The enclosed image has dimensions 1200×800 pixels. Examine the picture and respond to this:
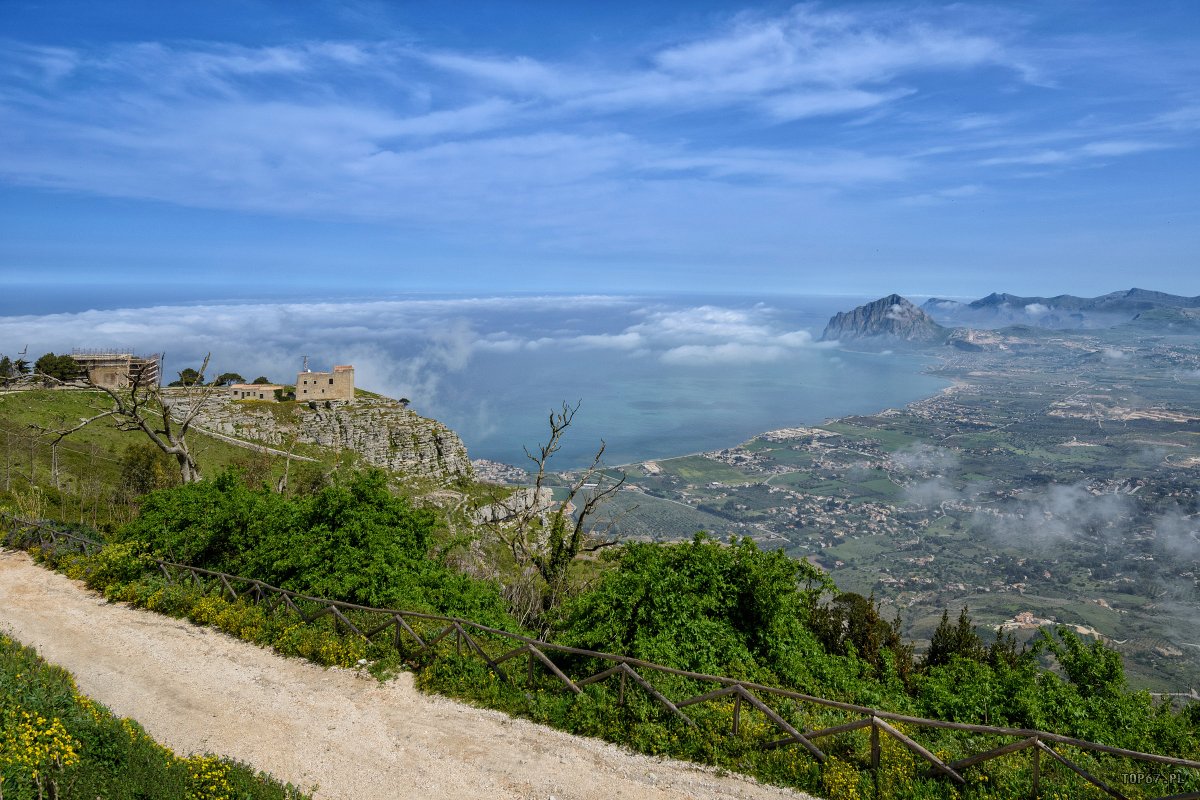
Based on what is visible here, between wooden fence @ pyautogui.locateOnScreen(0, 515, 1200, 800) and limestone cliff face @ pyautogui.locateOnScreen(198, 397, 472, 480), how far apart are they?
60.0 meters

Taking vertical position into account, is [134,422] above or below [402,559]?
above

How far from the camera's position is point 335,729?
11914 mm

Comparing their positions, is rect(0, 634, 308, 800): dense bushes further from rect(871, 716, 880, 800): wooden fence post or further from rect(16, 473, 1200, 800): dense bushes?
rect(871, 716, 880, 800): wooden fence post

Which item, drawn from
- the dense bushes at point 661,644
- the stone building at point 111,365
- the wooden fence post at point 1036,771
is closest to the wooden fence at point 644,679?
the wooden fence post at point 1036,771

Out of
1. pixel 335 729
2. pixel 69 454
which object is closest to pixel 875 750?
pixel 335 729

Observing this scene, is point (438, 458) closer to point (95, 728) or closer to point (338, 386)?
point (338, 386)

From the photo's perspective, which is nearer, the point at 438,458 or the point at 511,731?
the point at 511,731

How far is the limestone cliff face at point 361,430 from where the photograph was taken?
7406cm

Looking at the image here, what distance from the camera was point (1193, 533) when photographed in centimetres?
12975

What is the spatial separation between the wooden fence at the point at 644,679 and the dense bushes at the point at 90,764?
4.80 metres

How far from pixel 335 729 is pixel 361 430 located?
73626mm

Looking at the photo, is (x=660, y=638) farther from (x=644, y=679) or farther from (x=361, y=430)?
(x=361, y=430)

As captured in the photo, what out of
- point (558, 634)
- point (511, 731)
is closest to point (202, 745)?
point (511, 731)

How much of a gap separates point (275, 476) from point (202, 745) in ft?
152
